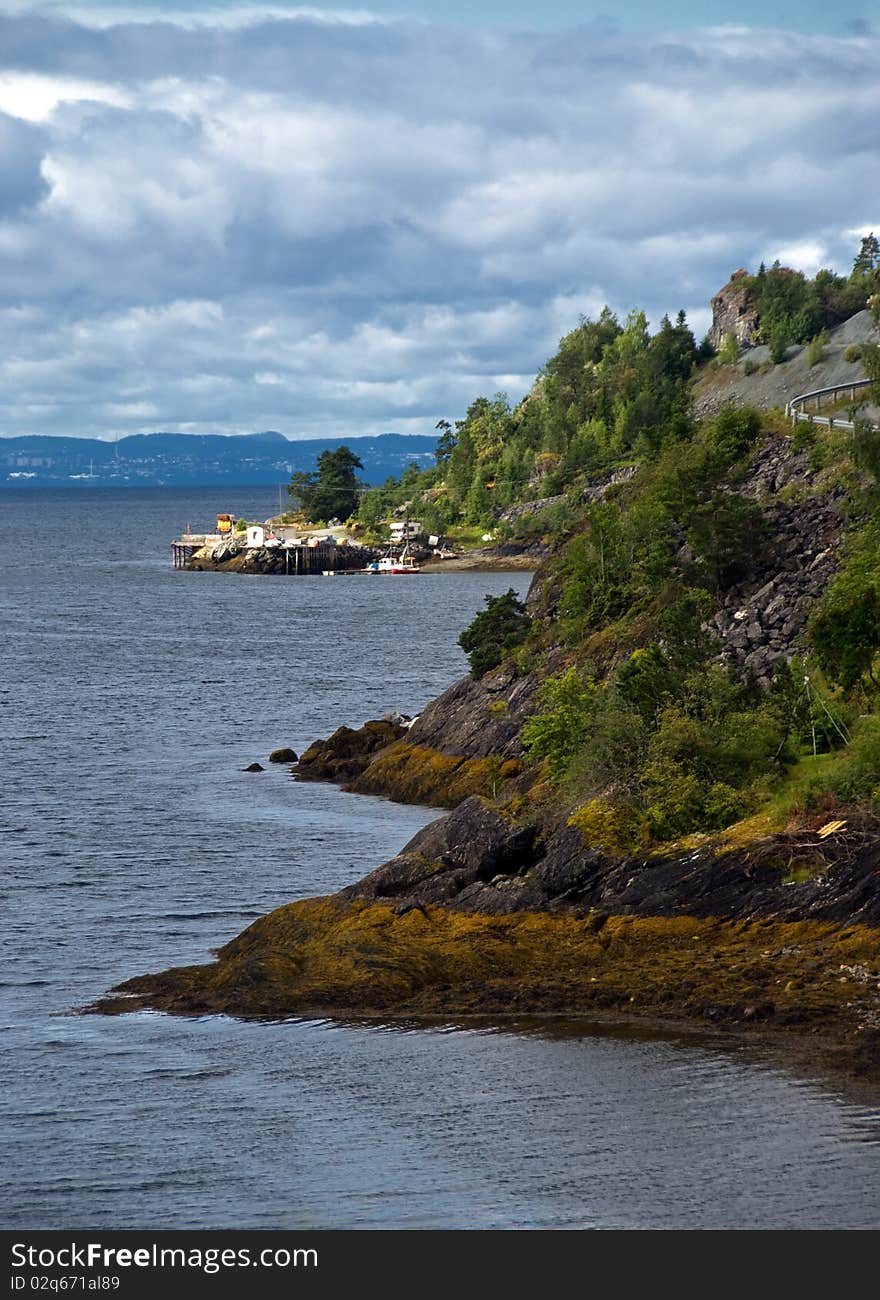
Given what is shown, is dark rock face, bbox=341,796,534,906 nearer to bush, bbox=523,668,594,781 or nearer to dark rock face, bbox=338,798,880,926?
dark rock face, bbox=338,798,880,926

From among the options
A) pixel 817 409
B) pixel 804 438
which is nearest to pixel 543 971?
pixel 804 438

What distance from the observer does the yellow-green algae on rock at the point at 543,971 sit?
3206cm

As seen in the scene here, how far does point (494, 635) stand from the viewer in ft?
210

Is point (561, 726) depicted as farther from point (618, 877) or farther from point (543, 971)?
point (543, 971)

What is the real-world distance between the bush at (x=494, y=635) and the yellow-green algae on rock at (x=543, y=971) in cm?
2595

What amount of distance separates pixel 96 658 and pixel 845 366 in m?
56.8

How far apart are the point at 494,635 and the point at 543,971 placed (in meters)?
30.5

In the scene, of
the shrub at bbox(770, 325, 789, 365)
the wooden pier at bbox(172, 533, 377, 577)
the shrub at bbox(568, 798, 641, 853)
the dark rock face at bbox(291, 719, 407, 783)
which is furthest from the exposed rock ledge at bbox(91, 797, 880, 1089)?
the wooden pier at bbox(172, 533, 377, 577)

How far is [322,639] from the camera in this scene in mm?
116688

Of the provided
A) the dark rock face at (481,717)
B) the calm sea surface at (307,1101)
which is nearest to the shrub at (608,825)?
the calm sea surface at (307,1101)

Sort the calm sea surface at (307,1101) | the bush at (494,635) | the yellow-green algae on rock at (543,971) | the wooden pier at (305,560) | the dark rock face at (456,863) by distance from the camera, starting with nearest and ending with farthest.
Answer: the calm sea surface at (307,1101) < the yellow-green algae on rock at (543,971) < the dark rock face at (456,863) < the bush at (494,635) < the wooden pier at (305,560)

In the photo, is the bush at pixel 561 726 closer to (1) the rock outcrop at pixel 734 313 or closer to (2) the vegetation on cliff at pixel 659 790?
(2) the vegetation on cliff at pixel 659 790
